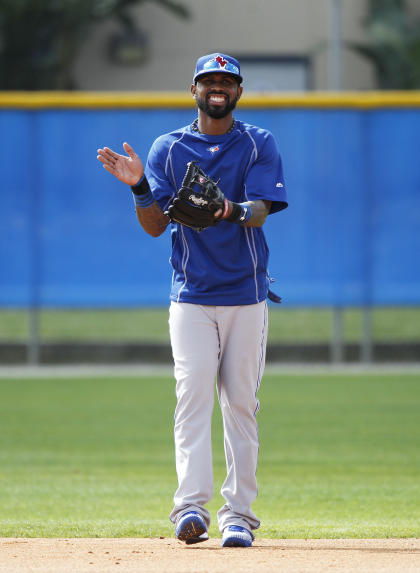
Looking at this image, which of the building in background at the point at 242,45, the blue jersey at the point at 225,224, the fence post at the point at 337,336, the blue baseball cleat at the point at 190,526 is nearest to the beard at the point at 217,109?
the blue jersey at the point at 225,224

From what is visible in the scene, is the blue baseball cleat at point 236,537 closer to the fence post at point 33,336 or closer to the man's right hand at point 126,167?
the man's right hand at point 126,167

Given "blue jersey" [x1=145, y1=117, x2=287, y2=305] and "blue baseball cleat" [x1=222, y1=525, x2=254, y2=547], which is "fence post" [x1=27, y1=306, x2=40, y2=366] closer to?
"blue jersey" [x1=145, y1=117, x2=287, y2=305]

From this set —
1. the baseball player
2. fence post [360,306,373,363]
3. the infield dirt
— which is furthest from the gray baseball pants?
fence post [360,306,373,363]

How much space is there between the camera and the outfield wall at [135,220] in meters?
14.0

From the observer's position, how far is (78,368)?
46.2ft

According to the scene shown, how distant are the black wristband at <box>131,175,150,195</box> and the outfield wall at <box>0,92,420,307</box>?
28.7ft

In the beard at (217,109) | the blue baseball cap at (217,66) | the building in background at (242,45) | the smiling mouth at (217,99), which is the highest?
the building in background at (242,45)

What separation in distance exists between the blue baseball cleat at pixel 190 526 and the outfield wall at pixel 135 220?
8.93 meters

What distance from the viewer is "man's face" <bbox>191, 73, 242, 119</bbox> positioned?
5.24 metres

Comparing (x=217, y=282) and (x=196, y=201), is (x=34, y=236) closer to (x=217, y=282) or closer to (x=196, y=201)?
(x=217, y=282)

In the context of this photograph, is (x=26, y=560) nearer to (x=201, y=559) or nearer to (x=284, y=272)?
(x=201, y=559)

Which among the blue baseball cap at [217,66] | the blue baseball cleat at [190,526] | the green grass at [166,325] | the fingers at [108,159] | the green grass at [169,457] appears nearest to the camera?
the blue baseball cleat at [190,526]

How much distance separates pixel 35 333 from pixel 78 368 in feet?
2.24

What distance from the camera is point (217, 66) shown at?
521 centimetres
